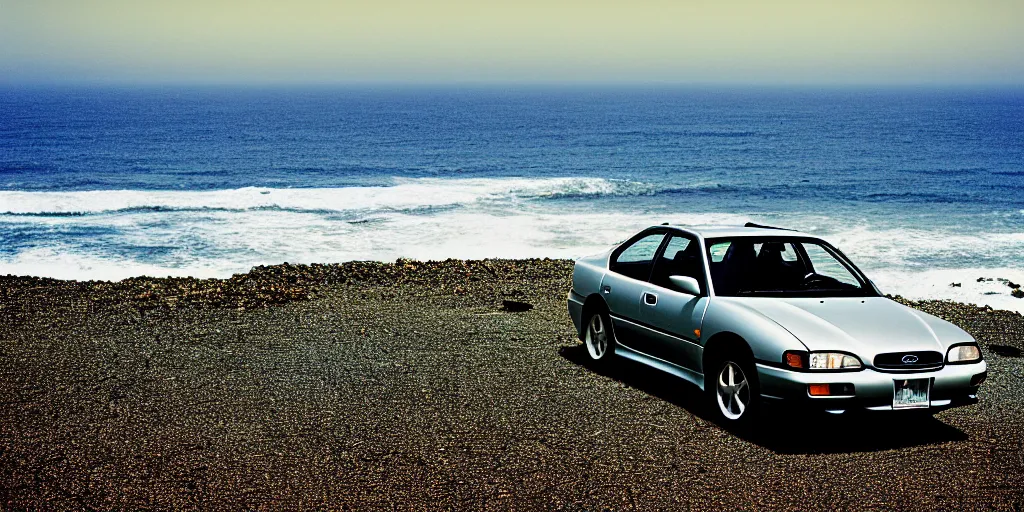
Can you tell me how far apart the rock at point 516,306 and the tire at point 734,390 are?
18.1ft

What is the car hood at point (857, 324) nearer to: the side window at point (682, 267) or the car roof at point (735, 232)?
the side window at point (682, 267)

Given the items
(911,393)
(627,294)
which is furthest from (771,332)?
(627,294)

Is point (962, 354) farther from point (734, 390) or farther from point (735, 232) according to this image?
point (735, 232)

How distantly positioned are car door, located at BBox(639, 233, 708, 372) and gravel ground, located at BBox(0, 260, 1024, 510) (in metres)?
A: 0.49

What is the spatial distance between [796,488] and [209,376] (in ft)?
18.8

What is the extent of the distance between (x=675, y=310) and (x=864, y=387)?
1.83 meters

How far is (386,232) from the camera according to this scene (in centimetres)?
2823

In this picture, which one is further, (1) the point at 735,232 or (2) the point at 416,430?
(1) the point at 735,232

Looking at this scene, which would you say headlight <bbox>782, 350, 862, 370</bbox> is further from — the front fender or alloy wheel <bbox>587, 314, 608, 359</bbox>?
alloy wheel <bbox>587, 314, 608, 359</bbox>

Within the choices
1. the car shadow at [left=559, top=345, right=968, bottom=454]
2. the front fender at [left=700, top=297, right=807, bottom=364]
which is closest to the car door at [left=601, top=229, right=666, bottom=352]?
the car shadow at [left=559, top=345, right=968, bottom=454]

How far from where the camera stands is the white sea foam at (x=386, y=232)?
2216 cm

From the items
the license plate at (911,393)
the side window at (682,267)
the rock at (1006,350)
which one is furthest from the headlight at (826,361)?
the rock at (1006,350)

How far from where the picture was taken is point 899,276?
21078mm

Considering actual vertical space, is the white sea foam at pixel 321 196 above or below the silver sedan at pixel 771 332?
below
